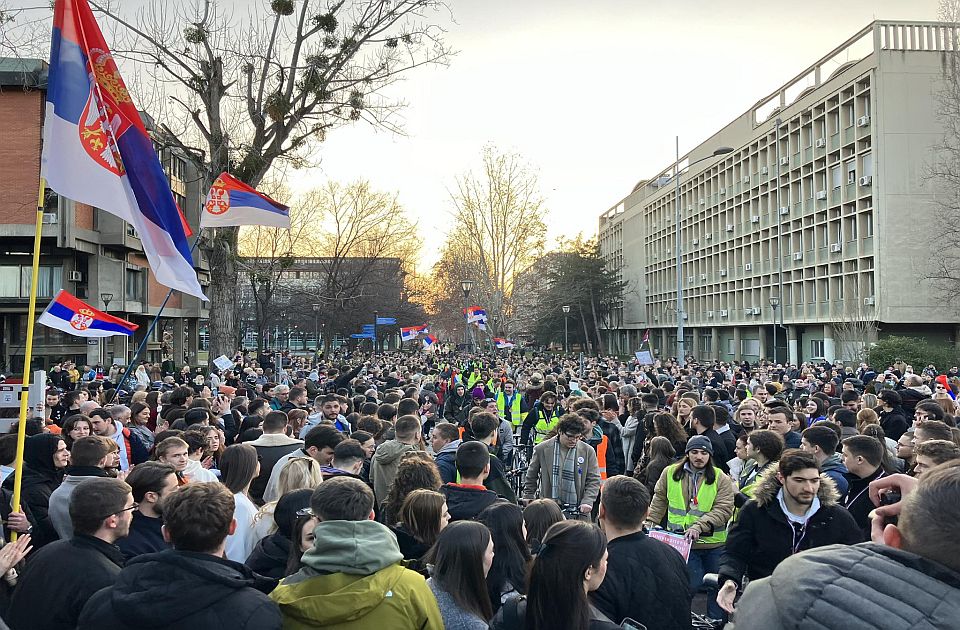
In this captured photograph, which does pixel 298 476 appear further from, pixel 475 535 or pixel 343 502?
pixel 475 535

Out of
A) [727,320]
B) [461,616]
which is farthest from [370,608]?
[727,320]

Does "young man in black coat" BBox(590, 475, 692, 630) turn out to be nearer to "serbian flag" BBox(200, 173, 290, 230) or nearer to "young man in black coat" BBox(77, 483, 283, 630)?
"young man in black coat" BBox(77, 483, 283, 630)

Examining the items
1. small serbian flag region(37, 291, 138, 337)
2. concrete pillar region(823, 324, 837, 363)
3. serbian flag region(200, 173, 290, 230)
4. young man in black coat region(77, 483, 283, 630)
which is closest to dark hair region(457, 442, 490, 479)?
young man in black coat region(77, 483, 283, 630)

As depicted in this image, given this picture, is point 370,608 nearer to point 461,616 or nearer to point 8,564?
point 461,616

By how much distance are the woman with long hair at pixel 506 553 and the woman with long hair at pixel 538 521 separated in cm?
16

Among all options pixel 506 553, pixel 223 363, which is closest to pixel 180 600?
pixel 506 553

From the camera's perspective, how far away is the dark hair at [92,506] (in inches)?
143

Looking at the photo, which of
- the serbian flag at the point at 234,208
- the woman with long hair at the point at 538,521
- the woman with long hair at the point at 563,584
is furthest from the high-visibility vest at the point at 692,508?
the serbian flag at the point at 234,208

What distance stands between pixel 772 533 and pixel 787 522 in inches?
4.5

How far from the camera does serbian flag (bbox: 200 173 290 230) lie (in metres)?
14.4

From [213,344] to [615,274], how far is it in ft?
205

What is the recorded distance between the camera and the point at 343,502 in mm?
3342

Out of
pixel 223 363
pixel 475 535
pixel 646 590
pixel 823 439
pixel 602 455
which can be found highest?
pixel 223 363

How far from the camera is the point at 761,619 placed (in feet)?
6.14
